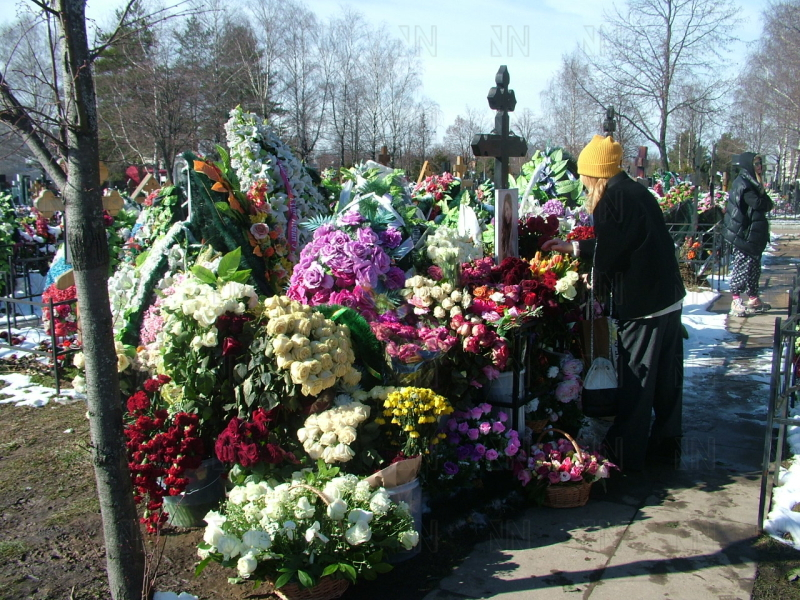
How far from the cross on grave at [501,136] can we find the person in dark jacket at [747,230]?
199 inches

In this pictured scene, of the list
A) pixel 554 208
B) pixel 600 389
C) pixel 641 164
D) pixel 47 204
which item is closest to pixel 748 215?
pixel 554 208

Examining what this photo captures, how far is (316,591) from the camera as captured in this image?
107 inches

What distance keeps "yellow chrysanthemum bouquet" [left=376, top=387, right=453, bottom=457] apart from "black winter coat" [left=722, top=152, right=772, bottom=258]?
7.23 meters

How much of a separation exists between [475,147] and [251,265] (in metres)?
1.86

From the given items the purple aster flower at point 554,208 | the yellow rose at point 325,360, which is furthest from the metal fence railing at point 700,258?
the yellow rose at point 325,360

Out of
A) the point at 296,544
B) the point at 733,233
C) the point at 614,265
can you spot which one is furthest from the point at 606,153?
the point at 733,233

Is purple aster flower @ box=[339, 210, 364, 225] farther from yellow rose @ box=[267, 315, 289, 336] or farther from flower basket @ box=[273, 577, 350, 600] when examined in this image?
flower basket @ box=[273, 577, 350, 600]

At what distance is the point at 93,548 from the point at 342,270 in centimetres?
189

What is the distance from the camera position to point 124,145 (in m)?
21.5

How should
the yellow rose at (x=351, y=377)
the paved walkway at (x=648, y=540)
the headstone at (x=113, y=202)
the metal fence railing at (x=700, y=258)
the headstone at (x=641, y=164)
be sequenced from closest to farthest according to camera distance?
the paved walkway at (x=648, y=540) < the yellow rose at (x=351, y=377) < the headstone at (x=113, y=202) < the metal fence railing at (x=700, y=258) < the headstone at (x=641, y=164)

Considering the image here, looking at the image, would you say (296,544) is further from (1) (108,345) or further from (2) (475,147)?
(2) (475,147)

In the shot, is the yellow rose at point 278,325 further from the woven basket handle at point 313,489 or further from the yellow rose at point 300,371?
the woven basket handle at point 313,489

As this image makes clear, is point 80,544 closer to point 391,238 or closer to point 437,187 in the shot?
point 391,238

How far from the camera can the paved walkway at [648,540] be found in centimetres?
295
